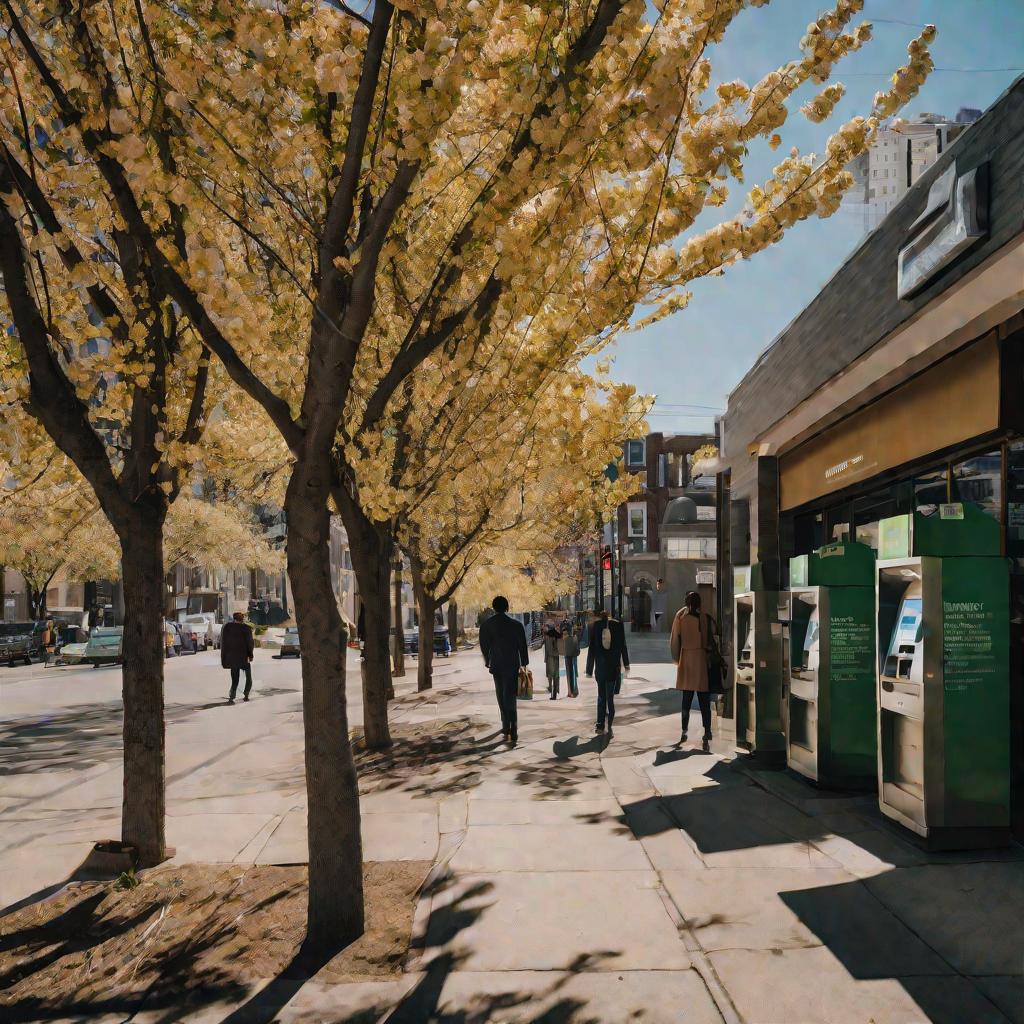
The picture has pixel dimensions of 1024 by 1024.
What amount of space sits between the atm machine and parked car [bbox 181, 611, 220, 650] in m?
39.8

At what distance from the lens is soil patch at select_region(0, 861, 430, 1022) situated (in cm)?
474

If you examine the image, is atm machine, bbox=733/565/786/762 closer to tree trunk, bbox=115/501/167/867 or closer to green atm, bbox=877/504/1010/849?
green atm, bbox=877/504/1010/849

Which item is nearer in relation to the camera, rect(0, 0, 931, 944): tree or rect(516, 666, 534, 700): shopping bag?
rect(0, 0, 931, 944): tree

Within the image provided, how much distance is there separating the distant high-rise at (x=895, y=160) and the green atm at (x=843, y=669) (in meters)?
3.09

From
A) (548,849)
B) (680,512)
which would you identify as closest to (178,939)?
(548,849)

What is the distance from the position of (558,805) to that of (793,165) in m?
5.21

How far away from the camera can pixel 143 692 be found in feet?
22.4

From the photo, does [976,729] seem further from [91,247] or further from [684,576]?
[684,576]

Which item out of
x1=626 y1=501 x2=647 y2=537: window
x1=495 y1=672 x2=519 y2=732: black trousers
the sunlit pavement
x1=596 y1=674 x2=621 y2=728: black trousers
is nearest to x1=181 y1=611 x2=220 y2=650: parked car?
x1=626 y1=501 x2=647 y2=537: window

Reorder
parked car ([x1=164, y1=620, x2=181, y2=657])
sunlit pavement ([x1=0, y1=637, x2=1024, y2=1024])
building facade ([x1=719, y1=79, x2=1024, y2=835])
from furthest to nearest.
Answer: parked car ([x1=164, y1=620, x2=181, y2=657]), building facade ([x1=719, y1=79, x2=1024, y2=835]), sunlit pavement ([x1=0, y1=637, x2=1024, y2=1024])

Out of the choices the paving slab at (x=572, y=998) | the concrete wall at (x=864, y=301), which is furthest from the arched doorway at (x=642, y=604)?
the paving slab at (x=572, y=998)

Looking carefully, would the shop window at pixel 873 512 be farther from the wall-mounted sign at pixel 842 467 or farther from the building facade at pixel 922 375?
the wall-mounted sign at pixel 842 467

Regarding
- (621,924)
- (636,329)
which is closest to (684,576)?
(636,329)

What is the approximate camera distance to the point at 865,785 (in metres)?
8.13
